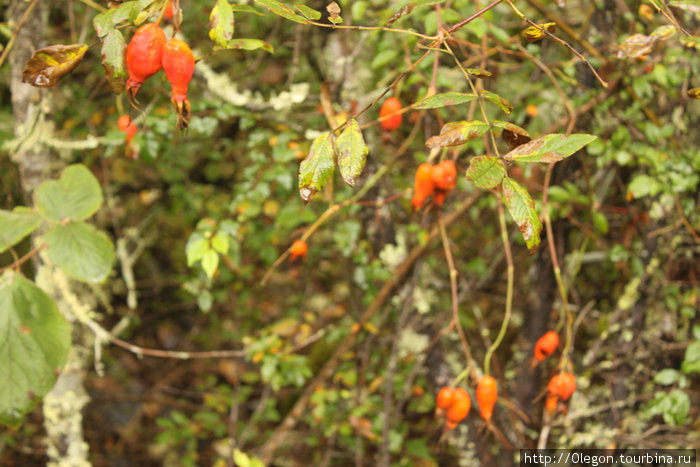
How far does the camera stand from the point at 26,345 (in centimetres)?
113

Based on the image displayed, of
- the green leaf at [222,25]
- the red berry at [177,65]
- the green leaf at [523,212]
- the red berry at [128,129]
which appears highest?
the green leaf at [222,25]

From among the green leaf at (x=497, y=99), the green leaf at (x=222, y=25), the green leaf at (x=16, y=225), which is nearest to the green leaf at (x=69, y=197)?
the green leaf at (x=16, y=225)

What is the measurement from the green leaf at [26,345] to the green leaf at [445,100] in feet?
2.80

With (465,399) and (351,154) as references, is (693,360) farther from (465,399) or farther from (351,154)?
(351,154)

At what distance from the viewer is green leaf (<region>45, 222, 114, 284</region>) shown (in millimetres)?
1191

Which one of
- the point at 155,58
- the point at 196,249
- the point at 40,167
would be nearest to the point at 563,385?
the point at 196,249

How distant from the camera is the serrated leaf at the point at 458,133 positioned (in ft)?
2.63

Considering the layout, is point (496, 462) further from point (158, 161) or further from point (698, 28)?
point (158, 161)

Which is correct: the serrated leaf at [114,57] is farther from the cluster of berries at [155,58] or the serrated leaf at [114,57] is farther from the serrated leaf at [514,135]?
the serrated leaf at [514,135]

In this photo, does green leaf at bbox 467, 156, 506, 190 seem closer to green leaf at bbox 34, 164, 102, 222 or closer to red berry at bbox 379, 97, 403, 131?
red berry at bbox 379, 97, 403, 131

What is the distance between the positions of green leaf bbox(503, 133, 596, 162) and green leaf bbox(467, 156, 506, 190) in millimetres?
20

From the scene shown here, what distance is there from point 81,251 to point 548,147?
933 millimetres

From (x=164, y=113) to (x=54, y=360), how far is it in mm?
680

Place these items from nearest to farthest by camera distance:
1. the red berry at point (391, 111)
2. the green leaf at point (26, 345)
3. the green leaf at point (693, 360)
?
the green leaf at point (26, 345) < the green leaf at point (693, 360) < the red berry at point (391, 111)
